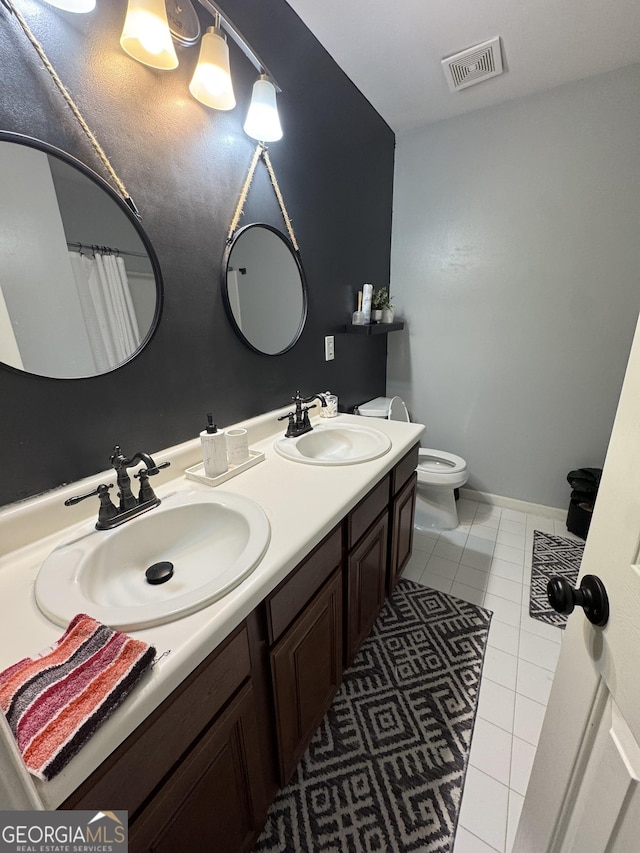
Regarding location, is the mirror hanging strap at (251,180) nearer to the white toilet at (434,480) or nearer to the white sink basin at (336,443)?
the white sink basin at (336,443)

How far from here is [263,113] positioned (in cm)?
113

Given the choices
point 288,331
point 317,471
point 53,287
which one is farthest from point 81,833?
point 288,331

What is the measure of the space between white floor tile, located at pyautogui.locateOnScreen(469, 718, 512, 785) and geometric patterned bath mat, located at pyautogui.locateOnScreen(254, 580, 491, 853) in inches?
1.0

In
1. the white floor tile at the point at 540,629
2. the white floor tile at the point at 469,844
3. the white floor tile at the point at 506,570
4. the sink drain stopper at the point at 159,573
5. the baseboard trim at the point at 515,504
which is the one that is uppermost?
the sink drain stopper at the point at 159,573

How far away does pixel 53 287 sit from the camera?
800 mm

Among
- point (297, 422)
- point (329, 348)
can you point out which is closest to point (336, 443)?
point (297, 422)

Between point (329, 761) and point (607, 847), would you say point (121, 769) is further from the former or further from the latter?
point (329, 761)

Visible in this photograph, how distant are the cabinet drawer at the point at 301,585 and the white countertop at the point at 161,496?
0.06 meters

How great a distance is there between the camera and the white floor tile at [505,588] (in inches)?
65.0

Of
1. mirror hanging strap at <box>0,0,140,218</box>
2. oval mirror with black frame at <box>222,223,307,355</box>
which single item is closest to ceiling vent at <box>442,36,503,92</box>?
oval mirror with black frame at <box>222,223,307,355</box>

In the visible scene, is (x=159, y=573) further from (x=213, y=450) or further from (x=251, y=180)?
(x=251, y=180)

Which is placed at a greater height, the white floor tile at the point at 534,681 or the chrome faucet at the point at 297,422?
the chrome faucet at the point at 297,422

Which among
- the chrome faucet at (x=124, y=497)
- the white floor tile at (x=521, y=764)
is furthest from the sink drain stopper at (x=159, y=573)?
the white floor tile at (x=521, y=764)

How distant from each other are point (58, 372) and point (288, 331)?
0.91 m
